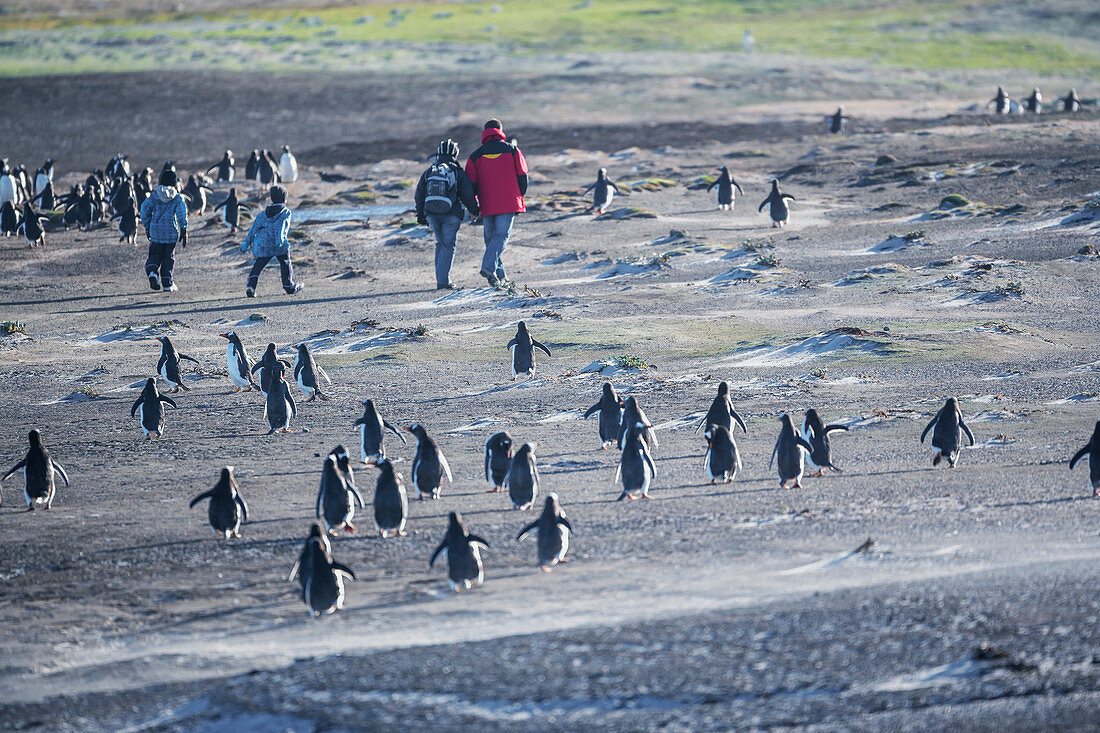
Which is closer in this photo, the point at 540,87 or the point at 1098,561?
the point at 1098,561

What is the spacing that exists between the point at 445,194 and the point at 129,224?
6920 mm

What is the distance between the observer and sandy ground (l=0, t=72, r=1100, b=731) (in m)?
5.46

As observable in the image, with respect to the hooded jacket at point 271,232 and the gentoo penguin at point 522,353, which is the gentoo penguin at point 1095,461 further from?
the hooded jacket at point 271,232

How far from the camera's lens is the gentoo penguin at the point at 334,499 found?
715 centimetres

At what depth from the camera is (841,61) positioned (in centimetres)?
4978

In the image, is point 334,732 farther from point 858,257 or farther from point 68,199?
point 68,199

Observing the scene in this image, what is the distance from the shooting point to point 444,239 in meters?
14.4

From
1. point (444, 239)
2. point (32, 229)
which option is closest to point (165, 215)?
point (444, 239)

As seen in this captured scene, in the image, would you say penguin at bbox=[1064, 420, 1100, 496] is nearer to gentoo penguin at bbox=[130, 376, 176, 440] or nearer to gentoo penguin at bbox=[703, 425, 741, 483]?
gentoo penguin at bbox=[703, 425, 741, 483]

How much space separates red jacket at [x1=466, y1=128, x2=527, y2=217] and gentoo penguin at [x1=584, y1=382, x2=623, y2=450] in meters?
5.61

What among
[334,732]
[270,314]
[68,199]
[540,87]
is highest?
[540,87]

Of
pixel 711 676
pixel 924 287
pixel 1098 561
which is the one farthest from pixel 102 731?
pixel 924 287

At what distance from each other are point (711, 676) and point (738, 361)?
5873mm

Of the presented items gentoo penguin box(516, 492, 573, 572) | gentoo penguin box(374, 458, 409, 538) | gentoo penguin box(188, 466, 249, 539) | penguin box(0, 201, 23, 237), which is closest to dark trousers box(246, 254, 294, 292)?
penguin box(0, 201, 23, 237)
